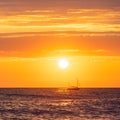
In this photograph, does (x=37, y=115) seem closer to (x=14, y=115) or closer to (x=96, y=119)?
(x=14, y=115)

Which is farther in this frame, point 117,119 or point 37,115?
point 37,115

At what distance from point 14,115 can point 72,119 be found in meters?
9.14

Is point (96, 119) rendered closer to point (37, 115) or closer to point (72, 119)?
point (72, 119)

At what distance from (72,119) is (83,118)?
2043mm

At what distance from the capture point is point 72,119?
2677 inches

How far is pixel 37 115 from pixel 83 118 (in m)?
7.34

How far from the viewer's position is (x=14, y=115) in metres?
72.4

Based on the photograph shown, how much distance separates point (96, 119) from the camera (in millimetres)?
67000

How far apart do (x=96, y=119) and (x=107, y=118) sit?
2.57 meters

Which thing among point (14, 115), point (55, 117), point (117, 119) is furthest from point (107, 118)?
point (14, 115)

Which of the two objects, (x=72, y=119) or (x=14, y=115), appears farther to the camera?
(x=14, y=115)

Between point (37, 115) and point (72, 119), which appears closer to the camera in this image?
point (72, 119)

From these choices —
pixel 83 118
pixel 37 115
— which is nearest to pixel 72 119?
pixel 83 118

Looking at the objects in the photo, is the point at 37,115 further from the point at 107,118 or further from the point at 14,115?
the point at 107,118
